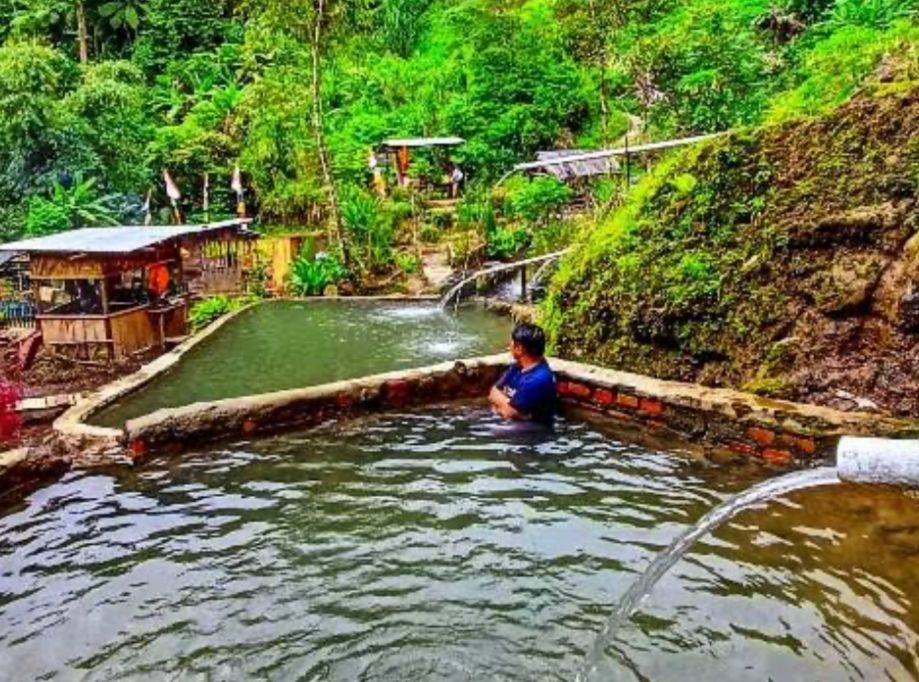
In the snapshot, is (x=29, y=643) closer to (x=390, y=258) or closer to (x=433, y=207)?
(x=390, y=258)

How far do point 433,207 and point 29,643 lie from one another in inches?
846

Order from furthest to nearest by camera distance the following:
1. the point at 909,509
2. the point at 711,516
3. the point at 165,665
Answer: the point at 909,509, the point at 711,516, the point at 165,665

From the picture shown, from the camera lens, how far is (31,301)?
18.2m

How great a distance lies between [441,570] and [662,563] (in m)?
1.17

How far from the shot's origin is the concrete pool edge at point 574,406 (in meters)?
5.94

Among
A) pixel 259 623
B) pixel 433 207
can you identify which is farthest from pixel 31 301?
pixel 259 623

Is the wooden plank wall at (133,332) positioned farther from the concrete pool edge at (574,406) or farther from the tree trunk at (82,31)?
the tree trunk at (82,31)

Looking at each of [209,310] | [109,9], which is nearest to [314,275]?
[209,310]

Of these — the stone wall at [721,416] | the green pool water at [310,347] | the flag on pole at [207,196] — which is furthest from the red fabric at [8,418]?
the flag on pole at [207,196]

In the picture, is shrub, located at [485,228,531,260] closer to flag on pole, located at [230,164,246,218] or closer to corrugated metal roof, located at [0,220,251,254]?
corrugated metal roof, located at [0,220,251,254]

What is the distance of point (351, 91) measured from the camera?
32094 millimetres

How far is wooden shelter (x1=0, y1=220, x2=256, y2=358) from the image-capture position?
1445 centimetres

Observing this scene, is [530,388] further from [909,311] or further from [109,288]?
[109,288]

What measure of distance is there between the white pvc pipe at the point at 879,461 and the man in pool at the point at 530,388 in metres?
4.66
